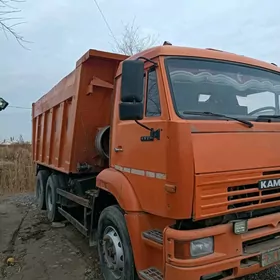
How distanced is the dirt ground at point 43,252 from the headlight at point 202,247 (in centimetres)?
208

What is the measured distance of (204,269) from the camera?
2.64 metres

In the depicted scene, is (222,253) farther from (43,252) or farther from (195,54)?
(43,252)

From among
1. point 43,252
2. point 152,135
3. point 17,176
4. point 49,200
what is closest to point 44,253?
point 43,252

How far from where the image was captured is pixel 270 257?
2930mm

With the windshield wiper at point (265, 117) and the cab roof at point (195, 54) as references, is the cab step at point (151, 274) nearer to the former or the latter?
the windshield wiper at point (265, 117)

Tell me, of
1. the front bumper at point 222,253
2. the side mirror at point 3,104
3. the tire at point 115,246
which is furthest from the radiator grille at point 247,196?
the side mirror at point 3,104

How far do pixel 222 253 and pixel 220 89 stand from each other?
161 centimetres

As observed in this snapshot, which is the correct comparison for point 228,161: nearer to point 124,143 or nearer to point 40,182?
point 124,143

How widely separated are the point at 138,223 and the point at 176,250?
0.65 m

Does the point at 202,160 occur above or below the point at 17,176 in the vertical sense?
above

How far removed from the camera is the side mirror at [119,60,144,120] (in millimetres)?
2963

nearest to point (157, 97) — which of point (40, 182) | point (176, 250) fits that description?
point (176, 250)

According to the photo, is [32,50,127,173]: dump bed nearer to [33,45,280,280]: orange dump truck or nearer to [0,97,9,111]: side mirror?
[33,45,280,280]: orange dump truck

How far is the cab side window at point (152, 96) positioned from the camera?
3242 mm
